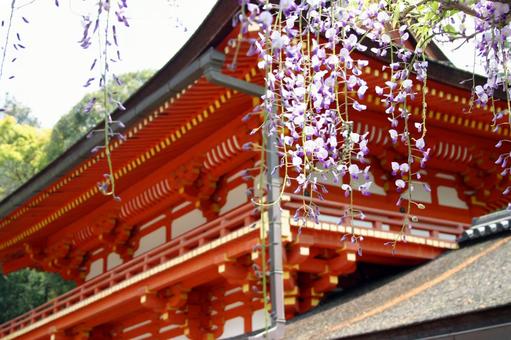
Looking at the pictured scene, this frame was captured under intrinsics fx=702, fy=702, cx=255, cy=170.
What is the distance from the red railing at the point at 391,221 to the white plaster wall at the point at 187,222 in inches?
106

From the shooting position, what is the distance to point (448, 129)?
9969 millimetres

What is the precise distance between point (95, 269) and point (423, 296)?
9168 mm

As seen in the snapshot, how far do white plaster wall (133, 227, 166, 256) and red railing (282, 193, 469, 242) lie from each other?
4.02m

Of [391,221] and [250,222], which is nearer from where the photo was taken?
[250,222]

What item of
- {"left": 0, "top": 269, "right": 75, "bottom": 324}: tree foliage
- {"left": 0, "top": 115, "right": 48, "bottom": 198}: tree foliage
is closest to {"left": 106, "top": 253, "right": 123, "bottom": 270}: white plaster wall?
{"left": 0, "top": 269, "right": 75, "bottom": 324}: tree foliage

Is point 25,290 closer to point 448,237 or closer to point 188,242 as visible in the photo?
point 188,242

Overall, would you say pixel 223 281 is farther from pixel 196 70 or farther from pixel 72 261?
pixel 72 261

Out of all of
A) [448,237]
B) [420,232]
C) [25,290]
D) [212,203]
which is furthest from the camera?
[25,290]

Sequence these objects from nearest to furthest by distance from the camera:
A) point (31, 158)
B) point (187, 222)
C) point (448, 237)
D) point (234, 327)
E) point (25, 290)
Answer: point (448, 237) → point (234, 327) → point (187, 222) → point (25, 290) → point (31, 158)

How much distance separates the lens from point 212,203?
1051 cm

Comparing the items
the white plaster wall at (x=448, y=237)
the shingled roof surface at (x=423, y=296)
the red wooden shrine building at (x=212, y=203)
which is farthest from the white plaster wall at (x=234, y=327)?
the white plaster wall at (x=448, y=237)

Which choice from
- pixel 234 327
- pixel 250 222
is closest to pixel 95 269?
pixel 234 327

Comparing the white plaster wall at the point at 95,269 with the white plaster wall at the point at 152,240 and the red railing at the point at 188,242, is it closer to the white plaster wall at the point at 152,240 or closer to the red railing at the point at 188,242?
the red railing at the point at 188,242

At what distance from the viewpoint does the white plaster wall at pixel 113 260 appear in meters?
13.7
